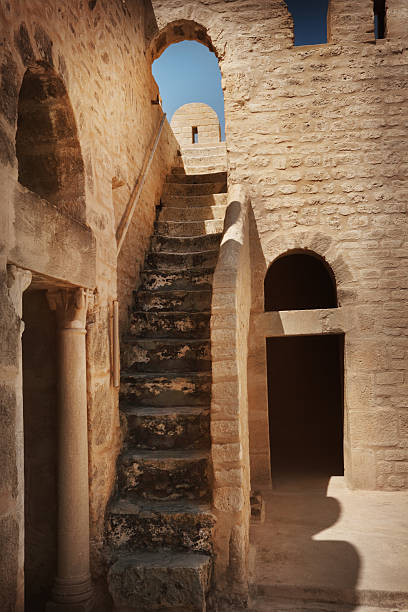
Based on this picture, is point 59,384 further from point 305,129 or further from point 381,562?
point 305,129

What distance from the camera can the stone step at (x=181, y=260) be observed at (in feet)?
18.2

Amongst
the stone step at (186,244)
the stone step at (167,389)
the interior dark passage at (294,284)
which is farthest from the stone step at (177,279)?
the interior dark passage at (294,284)

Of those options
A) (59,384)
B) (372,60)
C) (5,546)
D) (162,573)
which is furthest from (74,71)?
(372,60)

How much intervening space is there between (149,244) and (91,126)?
233 centimetres

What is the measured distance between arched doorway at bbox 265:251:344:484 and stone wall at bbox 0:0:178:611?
3.79 meters

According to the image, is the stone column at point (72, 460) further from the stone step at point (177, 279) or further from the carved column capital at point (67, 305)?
the stone step at point (177, 279)

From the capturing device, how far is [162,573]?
124 inches

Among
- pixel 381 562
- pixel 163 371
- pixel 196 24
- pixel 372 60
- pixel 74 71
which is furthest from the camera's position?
pixel 196 24

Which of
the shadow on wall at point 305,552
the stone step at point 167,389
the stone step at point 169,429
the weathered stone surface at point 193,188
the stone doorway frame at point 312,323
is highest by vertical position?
the weathered stone surface at point 193,188

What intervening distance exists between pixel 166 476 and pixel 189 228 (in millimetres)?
3367

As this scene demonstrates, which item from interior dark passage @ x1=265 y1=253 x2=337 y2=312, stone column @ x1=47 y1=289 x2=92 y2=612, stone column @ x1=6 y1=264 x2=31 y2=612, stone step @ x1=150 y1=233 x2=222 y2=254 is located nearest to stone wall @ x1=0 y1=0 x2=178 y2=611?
stone column @ x1=6 y1=264 x2=31 y2=612

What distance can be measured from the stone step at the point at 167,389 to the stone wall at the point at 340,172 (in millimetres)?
1233

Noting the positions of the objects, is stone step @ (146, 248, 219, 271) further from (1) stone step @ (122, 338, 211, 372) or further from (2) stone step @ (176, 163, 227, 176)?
(2) stone step @ (176, 163, 227, 176)

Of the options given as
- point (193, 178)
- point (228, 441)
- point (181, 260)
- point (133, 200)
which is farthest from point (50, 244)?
point (193, 178)
